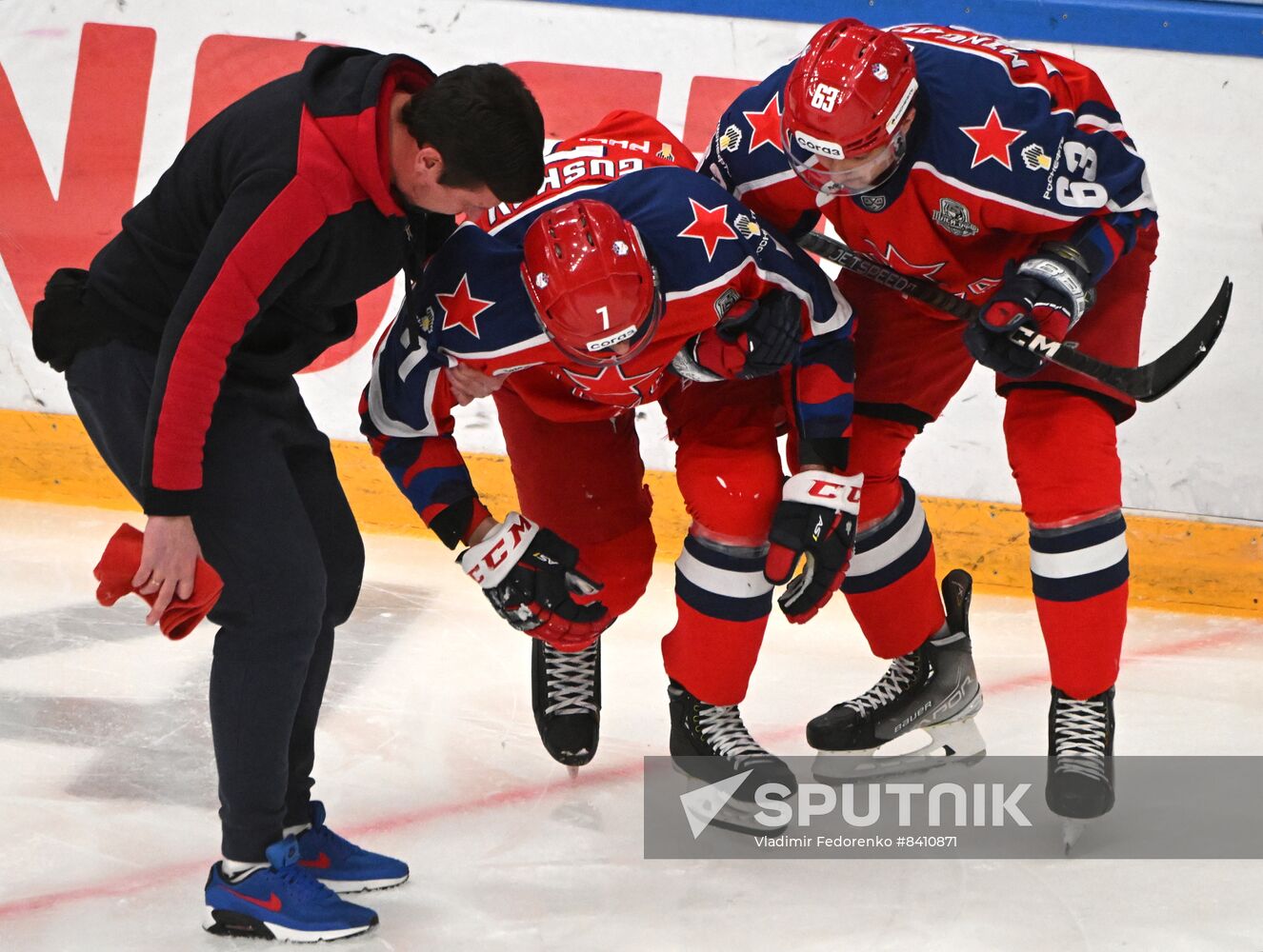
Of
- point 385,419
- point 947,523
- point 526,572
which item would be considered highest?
point 385,419

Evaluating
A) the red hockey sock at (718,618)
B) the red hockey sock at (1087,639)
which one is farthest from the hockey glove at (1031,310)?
the red hockey sock at (718,618)

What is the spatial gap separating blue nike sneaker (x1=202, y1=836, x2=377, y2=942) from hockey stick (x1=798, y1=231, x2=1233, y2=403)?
1.34 metres

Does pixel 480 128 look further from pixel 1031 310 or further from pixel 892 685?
pixel 892 685

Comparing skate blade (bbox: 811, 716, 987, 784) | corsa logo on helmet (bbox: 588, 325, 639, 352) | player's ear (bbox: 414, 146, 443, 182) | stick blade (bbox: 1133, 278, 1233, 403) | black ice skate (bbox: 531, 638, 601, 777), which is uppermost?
player's ear (bbox: 414, 146, 443, 182)

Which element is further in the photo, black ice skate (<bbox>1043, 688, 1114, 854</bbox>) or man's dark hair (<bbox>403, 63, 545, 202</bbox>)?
black ice skate (<bbox>1043, 688, 1114, 854</bbox>)

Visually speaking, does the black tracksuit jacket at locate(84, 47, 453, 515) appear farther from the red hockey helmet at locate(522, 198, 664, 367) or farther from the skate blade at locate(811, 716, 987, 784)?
the skate blade at locate(811, 716, 987, 784)

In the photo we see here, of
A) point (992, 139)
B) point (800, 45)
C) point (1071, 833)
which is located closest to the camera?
→ point (992, 139)

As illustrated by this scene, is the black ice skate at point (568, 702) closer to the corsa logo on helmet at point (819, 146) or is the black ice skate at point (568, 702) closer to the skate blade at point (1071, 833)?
the skate blade at point (1071, 833)

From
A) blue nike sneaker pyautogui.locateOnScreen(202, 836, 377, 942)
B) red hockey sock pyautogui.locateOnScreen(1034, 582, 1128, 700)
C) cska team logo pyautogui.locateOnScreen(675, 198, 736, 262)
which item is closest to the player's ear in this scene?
cska team logo pyautogui.locateOnScreen(675, 198, 736, 262)

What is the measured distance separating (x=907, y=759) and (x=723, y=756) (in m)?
0.49

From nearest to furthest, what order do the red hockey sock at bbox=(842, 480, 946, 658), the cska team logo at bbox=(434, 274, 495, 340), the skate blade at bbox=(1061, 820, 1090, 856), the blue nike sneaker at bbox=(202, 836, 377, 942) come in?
1. the blue nike sneaker at bbox=(202, 836, 377, 942)
2. the cska team logo at bbox=(434, 274, 495, 340)
3. the skate blade at bbox=(1061, 820, 1090, 856)
4. the red hockey sock at bbox=(842, 480, 946, 658)

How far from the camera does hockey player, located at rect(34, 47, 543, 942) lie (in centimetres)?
184

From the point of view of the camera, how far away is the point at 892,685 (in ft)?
9.05

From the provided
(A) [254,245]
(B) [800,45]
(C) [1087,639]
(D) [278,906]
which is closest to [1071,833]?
(C) [1087,639]
